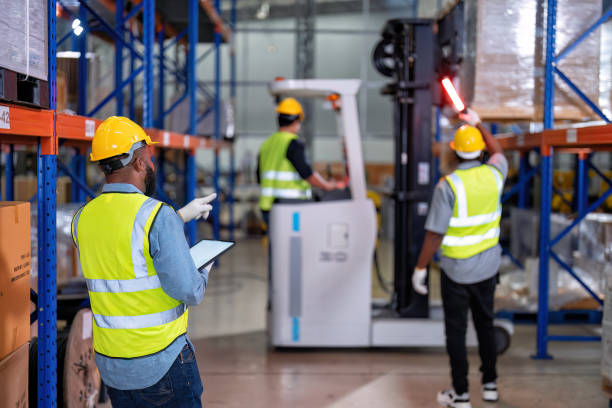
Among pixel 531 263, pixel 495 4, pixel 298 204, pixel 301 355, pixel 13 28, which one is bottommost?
pixel 301 355

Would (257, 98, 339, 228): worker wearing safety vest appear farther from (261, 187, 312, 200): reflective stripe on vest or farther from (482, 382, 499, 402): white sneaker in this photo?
(482, 382, 499, 402): white sneaker

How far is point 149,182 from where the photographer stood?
8.98 ft

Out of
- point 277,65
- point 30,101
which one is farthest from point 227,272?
point 277,65

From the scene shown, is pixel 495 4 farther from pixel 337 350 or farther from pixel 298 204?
pixel 337 350

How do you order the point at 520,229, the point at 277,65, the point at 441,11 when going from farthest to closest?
the point at 277,65
the point at 520,229
the point at 441,11

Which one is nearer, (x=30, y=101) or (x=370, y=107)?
(x=30, y=101)

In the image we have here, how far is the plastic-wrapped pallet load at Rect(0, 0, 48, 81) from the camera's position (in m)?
2.81

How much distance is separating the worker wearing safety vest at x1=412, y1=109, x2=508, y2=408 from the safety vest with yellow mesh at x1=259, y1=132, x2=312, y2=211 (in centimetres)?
192

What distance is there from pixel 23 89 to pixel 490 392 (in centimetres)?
379

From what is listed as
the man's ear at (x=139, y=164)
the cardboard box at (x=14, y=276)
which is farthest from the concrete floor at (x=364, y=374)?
the man's ear at (x=139, y=164)

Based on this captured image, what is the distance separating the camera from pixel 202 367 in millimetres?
5719

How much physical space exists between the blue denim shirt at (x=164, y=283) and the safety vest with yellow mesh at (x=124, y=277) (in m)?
0.03

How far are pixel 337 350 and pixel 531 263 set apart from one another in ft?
8.94

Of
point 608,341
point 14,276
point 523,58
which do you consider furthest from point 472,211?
point 14,276
